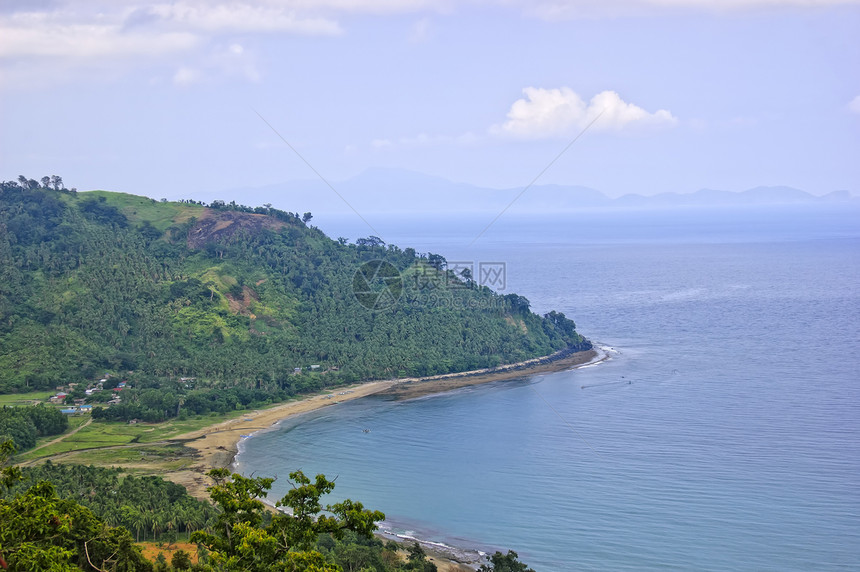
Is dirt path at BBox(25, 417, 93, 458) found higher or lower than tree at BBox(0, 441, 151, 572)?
lower

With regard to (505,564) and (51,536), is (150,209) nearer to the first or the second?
(505,564)

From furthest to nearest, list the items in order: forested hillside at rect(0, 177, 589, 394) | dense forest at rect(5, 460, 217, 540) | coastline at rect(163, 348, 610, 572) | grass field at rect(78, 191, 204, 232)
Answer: grass field at rect(78, 191, 204, 232)
forested hillside at rect(0, 177, 589, 394)
coastline at rect(163, 348, 610, 572)
dense forest at rect(5, 460, 217, 540)

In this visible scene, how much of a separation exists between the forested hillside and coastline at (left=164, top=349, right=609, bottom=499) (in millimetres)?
1777

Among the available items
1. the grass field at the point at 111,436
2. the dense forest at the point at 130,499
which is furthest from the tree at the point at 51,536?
the grass field at the point at 111,436

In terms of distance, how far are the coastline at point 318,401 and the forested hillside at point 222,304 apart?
1777 millimetres

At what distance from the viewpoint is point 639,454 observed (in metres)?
44.3

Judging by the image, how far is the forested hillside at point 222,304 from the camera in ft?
208

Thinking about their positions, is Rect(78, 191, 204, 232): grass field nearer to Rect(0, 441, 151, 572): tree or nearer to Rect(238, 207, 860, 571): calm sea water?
Rect(238, 207, 860, 571): calm sea water

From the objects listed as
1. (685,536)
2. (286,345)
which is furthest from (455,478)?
(286,345)

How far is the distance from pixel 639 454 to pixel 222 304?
40.8 meters

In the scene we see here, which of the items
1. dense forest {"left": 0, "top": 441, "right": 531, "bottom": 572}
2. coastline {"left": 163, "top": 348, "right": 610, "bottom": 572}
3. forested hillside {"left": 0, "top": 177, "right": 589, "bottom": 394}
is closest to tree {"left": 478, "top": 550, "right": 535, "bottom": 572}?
coastline {"left": 163, "top": 348, "right": 610, "bottom": 572}

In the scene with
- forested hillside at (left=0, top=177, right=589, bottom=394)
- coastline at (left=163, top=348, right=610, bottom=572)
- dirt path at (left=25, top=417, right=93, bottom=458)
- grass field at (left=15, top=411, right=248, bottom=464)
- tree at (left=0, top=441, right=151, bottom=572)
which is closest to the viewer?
tree at (left=0, top=441, right=151, bottom=572)

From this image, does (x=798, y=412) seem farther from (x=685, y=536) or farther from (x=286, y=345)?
(x=286, y=345)

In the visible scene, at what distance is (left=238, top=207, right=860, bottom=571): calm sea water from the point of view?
3441 cm
